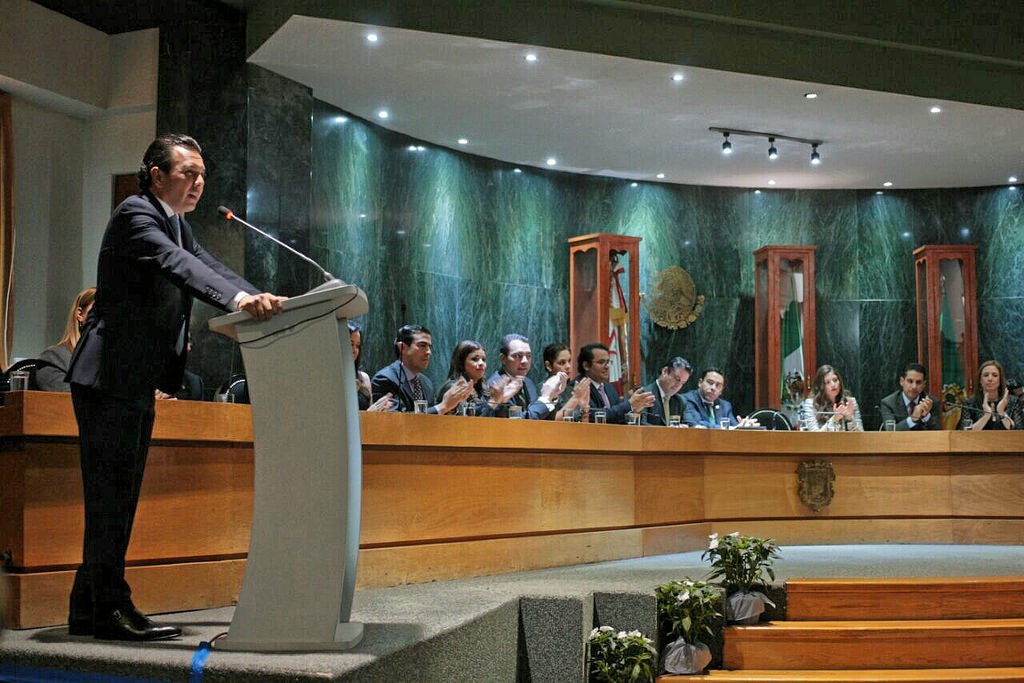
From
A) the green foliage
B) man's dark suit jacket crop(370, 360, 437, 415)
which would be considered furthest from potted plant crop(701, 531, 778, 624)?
man's dark suit jacket crop(370, 360, 437, 415)

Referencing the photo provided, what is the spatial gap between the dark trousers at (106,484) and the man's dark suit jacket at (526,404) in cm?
287

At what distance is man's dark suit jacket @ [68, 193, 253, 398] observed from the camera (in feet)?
8.76

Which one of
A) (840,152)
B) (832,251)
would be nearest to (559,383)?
(840,152)

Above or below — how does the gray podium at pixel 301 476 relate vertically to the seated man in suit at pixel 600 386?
below

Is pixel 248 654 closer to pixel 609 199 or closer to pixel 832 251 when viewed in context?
pixel 609 199

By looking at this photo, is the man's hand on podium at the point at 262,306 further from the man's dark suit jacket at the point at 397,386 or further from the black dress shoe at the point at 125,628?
the man's dark suit jacket at the point at 397,386

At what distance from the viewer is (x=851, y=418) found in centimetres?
754

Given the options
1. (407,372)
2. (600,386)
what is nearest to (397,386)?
(407,372)

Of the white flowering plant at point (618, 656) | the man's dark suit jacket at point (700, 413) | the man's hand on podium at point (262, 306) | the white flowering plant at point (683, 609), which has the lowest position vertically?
the white flowering plant at point (618, 656)

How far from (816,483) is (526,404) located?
2.05 meters

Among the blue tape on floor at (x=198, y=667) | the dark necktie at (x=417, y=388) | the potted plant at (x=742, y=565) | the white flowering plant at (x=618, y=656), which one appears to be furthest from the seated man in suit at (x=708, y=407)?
the blue tape on floor at (x=198, y=667)

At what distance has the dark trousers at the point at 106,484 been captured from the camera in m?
2.69

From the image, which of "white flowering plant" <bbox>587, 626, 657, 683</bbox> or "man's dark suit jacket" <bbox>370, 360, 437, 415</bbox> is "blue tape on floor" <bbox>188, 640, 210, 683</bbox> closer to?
"white flowering plant" <bbox>587, 626, 657, 683</bbox>

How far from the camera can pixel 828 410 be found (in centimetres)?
800
